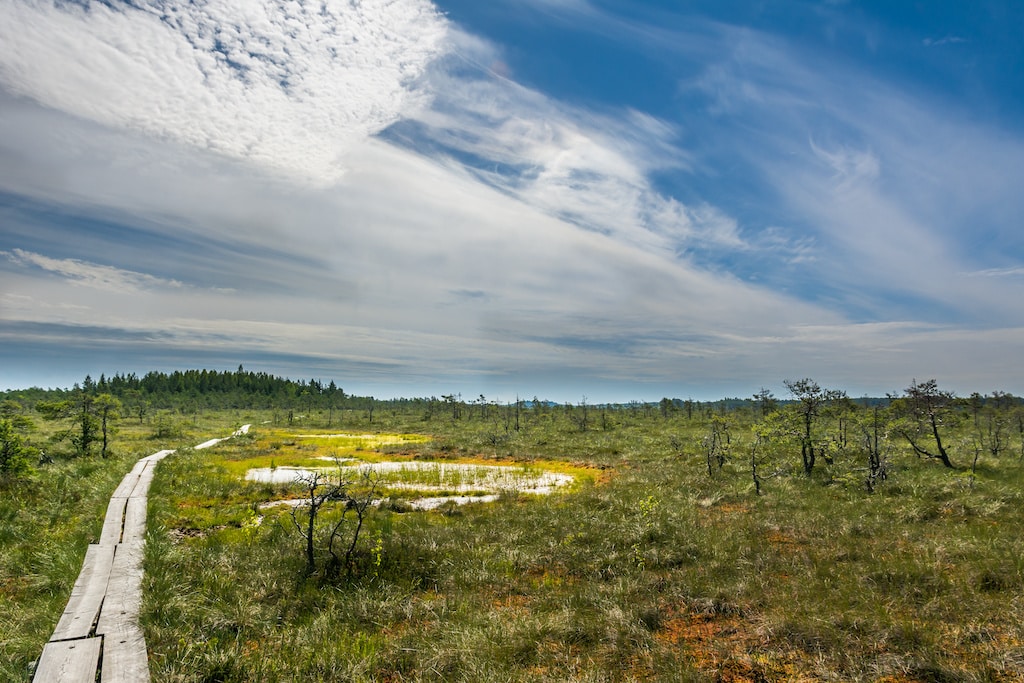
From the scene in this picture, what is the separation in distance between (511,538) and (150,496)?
13.5 meters

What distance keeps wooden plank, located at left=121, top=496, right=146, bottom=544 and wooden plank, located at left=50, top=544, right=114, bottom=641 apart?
93 cm

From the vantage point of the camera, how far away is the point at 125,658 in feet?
20.2

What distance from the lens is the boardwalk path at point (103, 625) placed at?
5.86 m

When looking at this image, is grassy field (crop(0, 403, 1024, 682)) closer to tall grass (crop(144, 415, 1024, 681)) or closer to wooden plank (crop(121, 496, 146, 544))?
tall grass (crop(144, 415, 1024, 681))

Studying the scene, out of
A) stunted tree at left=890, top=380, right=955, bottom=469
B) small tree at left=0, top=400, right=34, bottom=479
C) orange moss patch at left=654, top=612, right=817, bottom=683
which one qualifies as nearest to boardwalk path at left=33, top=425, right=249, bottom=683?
orange moss patch at left=654, top=612, right=817, bottom=683

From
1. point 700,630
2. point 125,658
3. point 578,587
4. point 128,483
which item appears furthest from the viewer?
point 128,483

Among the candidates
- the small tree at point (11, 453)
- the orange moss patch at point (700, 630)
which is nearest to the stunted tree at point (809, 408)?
the orange moss patch at point (700, 630)

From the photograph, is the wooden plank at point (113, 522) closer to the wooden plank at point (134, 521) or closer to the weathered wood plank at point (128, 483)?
the wooden plank at point (134, 521)

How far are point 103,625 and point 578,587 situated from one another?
334 inches

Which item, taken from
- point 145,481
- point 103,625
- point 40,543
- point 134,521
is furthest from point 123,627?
point 145,481

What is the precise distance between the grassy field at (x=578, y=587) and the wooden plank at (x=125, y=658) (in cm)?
22

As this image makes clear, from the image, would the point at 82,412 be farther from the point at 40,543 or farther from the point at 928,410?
the point at 928,410

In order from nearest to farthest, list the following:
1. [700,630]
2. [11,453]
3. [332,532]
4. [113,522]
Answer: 1. [700,630]
2. [332,532]
3. [113,522]
4. [11,453]

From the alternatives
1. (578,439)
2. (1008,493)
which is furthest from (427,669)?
(578,439)
